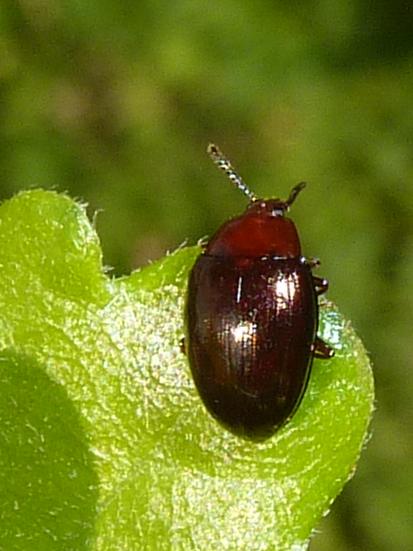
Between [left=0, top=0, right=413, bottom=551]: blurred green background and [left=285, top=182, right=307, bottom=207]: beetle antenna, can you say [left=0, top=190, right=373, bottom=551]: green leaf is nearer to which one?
[left=285, top=182, right=307, bottom=207]: beetle antenna

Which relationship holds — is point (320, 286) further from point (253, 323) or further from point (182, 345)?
point (182, 345)

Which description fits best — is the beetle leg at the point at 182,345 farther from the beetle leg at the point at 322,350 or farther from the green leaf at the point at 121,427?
the beetle leg at the point at 322,350

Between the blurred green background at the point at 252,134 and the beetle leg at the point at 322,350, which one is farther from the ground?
the blurred green background at the point at 252,134

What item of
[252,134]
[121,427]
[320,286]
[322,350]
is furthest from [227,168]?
[252,134]

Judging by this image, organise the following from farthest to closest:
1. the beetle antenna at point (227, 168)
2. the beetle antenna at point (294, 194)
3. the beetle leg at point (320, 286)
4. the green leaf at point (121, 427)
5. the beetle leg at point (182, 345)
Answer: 1. the beetle antenna at point (227, 168)
2. the beetle antenna at point (294, 194)
3. the beetle leg at point (320, 286)
4. the beetle leg at point (182, 345)
5. the green leaf at point (121, 427)

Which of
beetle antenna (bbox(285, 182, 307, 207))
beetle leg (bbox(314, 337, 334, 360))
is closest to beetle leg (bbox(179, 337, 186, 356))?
beetle leg (bbox(314, 337, 334, 360))

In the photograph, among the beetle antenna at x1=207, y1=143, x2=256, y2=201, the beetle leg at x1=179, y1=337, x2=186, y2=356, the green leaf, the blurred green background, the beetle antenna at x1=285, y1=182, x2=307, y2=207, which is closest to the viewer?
the green leaf

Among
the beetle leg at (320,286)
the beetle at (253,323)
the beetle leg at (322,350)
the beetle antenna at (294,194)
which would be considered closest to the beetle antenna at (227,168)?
the beetle antenna at (294,194)
